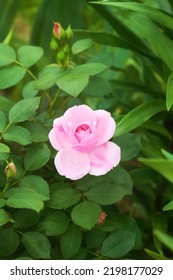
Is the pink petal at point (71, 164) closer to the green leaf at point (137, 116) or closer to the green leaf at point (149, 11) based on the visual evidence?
the green leaf at point (137, 116)

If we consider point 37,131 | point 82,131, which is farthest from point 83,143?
point 37,131

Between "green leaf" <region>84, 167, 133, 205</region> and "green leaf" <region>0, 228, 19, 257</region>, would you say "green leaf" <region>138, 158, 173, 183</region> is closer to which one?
"green leaf" <region>84, 167, 133, 205</region>

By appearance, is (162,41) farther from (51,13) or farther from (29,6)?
(29,6)

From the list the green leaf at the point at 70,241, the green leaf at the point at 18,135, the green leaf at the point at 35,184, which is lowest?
the green leaf at the point at 70,241

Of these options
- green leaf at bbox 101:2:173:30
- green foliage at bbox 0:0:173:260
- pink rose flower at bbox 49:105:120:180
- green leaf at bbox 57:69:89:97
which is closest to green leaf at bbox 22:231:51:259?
green foliage at bbox 0:0:173:260

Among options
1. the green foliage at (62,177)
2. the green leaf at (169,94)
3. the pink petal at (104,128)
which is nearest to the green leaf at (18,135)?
the green foliage at (62,177)

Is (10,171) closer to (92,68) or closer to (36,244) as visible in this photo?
(36,244)
